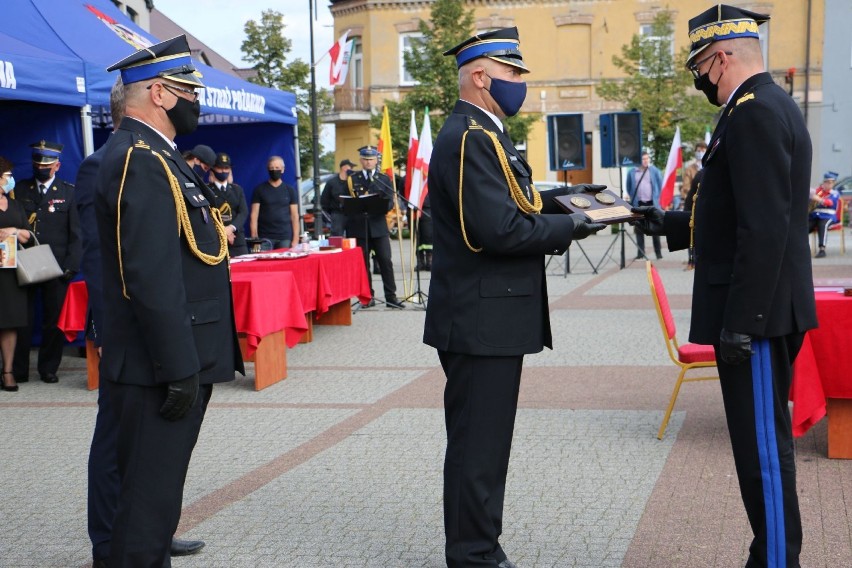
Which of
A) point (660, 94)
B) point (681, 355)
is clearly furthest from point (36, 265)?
point (660, 94)

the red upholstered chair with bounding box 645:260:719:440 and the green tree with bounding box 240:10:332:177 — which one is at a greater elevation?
the green tree with bounding box 240:10:332:177

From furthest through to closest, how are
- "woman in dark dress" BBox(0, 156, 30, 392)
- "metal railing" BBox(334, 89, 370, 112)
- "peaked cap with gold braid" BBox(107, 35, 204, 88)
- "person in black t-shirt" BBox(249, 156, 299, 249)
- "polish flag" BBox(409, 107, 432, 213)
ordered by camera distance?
"metal railing" BBox(334, 89, 370, 112)
"polish flag" BBox(409, 107, 432, 213)
"person in black t-shirt" BBox(249, 156, 299, 249)
"woman in dark dress" BBox(0, 156, 30, 392)
"peaked cap with gold braid" BBox(107, 35, 204, 88)

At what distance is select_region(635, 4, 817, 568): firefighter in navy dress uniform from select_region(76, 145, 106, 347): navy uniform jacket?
10.3ft

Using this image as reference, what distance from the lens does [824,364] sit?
619 centimetres

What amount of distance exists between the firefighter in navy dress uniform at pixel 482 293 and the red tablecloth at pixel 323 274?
6.29 meters

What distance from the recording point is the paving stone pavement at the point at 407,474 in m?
4.93

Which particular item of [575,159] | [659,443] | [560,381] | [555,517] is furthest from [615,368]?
[575,159]

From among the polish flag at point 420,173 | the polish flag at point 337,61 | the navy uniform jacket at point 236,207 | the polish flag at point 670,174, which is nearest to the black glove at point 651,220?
the navy uniform jacket at point 236,207

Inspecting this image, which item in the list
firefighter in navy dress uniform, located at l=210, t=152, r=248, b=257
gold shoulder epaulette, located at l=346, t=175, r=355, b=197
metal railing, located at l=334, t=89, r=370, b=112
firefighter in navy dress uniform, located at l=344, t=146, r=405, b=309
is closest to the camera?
firefighter in navy dress uniform, located at l=210, t=152, r=248, b=257

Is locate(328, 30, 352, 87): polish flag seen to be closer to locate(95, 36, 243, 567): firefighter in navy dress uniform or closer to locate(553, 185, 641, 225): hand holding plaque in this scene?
locate(553, 185, 641, 225): hand holding plaque

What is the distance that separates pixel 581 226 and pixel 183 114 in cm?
153

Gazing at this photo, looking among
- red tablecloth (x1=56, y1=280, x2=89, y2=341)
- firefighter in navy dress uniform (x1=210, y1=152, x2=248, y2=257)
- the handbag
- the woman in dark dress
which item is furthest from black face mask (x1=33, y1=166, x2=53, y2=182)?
firefighter in navy dress uniform (x1=210, y1=152, x2=248, y2=257)

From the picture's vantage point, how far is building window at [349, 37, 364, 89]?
4688cm

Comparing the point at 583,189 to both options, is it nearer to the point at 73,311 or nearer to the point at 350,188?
the point at 73,311
